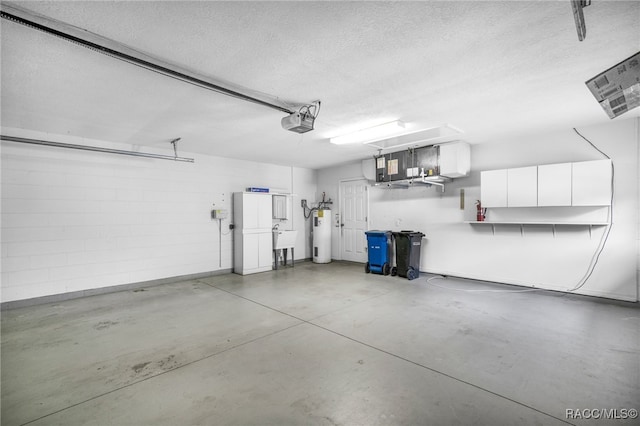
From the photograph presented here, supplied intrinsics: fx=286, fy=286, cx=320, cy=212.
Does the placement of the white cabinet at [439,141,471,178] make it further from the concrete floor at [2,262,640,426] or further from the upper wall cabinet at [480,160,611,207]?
the concrete floor at [2,262,640,426]

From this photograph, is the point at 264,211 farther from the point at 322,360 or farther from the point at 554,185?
the point at 554,185

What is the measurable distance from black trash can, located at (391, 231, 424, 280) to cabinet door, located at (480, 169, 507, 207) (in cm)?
137

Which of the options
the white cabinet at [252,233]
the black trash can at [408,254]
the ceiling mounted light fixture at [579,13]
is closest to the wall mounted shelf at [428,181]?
the black trash can at [408,254]

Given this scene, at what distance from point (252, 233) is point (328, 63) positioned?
4.67 metres

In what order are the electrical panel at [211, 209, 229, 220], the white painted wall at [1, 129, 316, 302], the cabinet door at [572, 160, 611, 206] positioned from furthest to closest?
the electrical panel at [211, 209, 229, 220] → the white painted wall at [1, 129, 316, 302] → the cabinet door at [572, 160, 611, 206]

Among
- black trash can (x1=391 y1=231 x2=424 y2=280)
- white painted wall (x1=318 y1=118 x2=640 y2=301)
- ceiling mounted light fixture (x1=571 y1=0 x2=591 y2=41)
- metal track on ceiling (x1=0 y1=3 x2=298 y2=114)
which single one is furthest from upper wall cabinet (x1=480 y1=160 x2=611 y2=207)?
metal track on ceiling (x1=0 y1=3 x2=298 y2=114)

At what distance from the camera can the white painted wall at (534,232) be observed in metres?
4.15

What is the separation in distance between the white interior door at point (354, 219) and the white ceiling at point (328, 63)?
337cm

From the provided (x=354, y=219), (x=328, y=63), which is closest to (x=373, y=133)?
(x=328, y=63)

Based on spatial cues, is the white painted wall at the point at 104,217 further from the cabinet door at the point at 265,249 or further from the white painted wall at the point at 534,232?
the white painted wall at the point at 534,232

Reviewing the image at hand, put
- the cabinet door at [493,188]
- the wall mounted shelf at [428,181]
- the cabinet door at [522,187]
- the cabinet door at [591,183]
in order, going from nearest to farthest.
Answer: the cabinet door at [591,183]
the cabinet door at [522,187]
the cabinet door at [493,188]
the wall mounted shelf at [428,181]

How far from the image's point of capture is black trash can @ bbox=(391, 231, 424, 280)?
5.83 m

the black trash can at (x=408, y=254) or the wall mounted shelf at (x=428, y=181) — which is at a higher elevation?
the wall mounted shelf at (x=428, y=181)
